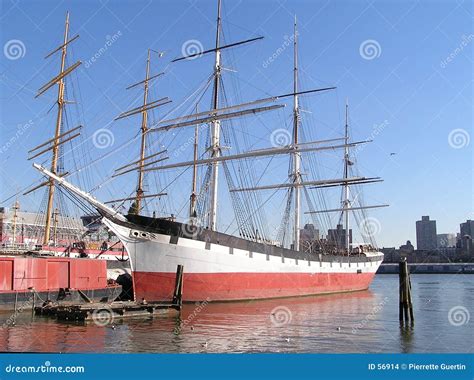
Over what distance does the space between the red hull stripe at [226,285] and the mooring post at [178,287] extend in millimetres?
1660

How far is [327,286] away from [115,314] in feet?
83.6

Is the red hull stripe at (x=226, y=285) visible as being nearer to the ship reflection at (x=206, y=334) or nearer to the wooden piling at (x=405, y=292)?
the ship reflection at (x=206, y=334)

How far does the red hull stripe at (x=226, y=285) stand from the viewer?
26734 millimetres

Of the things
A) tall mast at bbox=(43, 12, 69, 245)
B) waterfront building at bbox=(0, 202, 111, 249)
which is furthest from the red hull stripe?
waterfront building at bbox=(0, 202, 111, 249)

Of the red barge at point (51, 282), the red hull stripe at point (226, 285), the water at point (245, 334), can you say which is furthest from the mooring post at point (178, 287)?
the red barge at point (51, 282)

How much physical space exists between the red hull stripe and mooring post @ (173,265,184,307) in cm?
166

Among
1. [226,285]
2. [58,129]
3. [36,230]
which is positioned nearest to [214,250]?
[226,285]

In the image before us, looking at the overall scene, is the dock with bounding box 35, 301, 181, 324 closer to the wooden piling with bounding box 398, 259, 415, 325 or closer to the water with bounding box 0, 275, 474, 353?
the water with bounding box 0, 275, 474, 353

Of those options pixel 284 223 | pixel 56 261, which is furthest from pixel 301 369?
pixel 284 223

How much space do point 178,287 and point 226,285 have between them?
4.85m

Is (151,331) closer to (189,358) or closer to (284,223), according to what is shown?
(189,358)

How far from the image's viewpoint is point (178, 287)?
2466 centimetres

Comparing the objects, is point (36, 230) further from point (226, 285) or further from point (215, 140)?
point (226, 285)

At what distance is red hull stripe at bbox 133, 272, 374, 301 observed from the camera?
2673 centimetres
